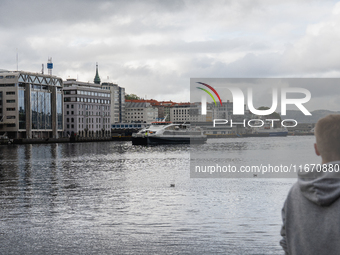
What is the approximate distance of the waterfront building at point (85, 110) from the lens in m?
160

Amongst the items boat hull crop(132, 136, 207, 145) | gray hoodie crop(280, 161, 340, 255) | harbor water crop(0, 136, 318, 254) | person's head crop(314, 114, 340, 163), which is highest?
person's head crop(314, 114, 340, 163)

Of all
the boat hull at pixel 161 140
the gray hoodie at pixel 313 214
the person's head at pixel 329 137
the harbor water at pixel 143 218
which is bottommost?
the boat hull at pixel 161 140

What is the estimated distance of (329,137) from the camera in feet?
9.75

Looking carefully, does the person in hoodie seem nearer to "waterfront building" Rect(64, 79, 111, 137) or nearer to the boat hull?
the boat hull

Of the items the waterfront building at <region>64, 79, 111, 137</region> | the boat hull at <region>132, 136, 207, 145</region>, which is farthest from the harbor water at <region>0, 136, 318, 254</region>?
the waterfront building at <region>64, 79, 111, 137</region>

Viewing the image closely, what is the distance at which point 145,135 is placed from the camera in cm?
9781

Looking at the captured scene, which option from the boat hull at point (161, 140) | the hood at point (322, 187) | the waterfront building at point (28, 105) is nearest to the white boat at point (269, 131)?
the waterfront building at point (28, 105)

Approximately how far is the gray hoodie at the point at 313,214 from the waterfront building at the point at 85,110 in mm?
156661

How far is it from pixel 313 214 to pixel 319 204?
0.47 ft

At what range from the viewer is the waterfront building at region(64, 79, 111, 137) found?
16000 cm

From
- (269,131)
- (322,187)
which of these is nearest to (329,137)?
(322,187)

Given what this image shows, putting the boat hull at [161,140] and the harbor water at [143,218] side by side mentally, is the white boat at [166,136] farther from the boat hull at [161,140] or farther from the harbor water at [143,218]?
the harbor water at [143,218]

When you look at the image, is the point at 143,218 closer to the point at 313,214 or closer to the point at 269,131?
the point at 313,214

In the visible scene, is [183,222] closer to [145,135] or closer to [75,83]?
[145,135]
